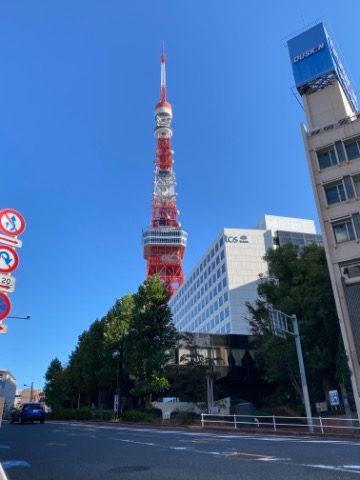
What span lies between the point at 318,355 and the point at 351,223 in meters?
8.90

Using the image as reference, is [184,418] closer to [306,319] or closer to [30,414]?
[306,319]

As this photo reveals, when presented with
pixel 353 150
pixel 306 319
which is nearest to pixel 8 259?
pixel 306 319

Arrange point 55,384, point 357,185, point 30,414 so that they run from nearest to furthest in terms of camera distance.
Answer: point 30,414 < point 357,185 < point 55,384

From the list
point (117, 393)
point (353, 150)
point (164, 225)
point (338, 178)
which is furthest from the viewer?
point (164, 225)

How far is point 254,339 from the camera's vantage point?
33094mm

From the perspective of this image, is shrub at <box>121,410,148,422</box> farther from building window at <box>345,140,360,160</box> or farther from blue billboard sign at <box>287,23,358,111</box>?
blue billboard sign at <box>287,23,358,111</box>

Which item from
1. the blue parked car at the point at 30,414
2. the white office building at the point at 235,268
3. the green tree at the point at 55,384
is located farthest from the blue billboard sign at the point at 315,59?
the green tree at the point at 55,384

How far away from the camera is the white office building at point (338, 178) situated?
2586 cm

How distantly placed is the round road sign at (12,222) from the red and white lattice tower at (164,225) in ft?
316

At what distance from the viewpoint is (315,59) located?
3809cm

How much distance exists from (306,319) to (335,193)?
8.99 metres

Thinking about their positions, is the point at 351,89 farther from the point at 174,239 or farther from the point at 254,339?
the point at 174,239

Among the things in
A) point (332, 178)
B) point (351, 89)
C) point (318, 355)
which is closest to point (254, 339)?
point (318, 355)

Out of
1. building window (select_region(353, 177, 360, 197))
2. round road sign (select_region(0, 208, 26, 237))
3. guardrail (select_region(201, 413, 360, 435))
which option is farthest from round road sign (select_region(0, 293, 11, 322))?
building window (select_region(353, 177, 360, 197))
